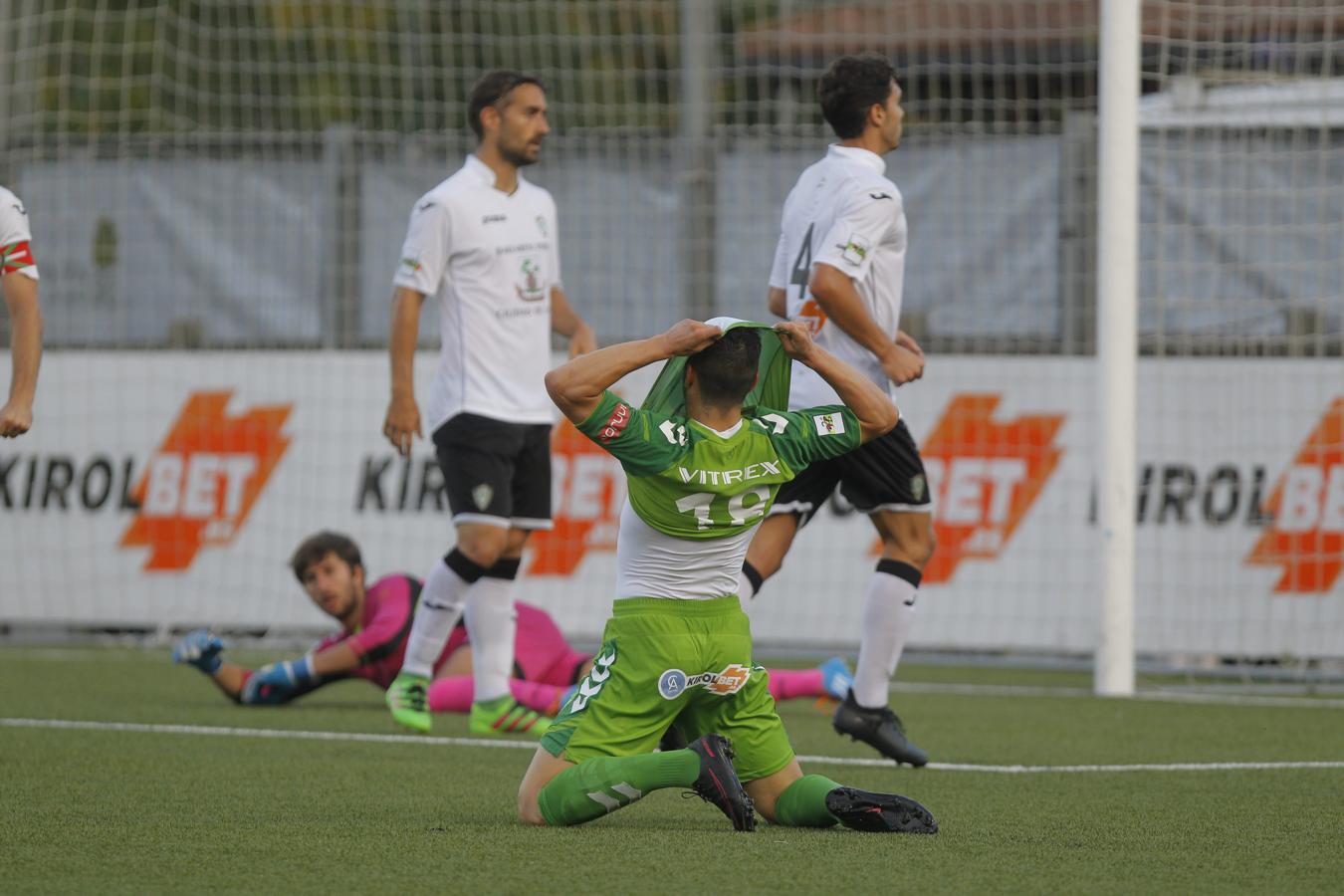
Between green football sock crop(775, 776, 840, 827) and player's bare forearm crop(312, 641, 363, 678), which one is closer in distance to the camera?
green football sock crop(775, 776, 840, 827)

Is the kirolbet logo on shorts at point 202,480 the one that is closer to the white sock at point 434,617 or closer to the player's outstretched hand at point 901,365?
Result: the white sock at point 434,617

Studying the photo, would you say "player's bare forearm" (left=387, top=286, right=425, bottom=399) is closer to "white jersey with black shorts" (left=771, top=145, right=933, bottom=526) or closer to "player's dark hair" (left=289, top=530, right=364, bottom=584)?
"player's dark hair" (left=289, top=530, right=364, bottom=584)

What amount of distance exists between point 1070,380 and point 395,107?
540 centimetres

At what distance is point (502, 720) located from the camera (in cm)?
687

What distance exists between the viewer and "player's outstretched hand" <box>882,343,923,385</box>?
5.80 metres

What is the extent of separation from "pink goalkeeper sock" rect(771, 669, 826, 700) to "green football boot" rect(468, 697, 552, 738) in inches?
40.0

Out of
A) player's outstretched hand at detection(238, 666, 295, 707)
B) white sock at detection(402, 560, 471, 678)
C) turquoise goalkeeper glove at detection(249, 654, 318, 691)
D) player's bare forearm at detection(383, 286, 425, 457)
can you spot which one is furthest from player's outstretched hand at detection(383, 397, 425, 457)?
player's outstretched hand at detection(238, 666, 295, 707)

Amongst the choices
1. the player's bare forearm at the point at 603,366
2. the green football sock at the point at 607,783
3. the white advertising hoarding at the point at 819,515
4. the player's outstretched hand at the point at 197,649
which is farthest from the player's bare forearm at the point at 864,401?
the white advertising hoarding at the point at 819,515

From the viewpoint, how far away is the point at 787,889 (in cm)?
366

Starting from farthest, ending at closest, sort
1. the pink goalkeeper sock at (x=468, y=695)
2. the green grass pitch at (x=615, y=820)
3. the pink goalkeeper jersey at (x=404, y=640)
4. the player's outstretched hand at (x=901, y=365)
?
the pink goalkeeper jersey at (x=404, y=640) < the pink goalkeeper sock at (x=468, y=695) < the player's outstretched hand at (x=901, y=365) < the green grass pitch at (x=615, y=820)

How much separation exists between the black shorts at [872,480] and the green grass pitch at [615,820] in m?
0.80

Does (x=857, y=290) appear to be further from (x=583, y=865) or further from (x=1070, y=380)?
(x=1070, y=380)

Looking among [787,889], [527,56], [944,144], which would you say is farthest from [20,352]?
[527,56]

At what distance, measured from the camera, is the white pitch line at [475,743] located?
5.89m
